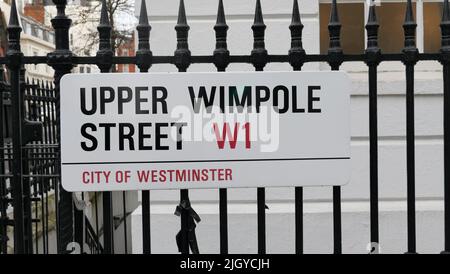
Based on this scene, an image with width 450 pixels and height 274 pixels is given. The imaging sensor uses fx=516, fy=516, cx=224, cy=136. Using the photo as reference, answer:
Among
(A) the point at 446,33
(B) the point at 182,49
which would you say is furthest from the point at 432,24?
(B) the point at 182,49

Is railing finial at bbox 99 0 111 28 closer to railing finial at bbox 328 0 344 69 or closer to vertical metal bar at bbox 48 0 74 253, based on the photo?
vertical metal bar at bbox 48 0 74 253

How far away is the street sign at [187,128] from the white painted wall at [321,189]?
1.76 meters

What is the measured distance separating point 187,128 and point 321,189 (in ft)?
6.84

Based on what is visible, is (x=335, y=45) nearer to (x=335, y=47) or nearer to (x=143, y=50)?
(x=335, y=47)

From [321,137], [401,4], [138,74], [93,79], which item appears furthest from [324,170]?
[401,4]

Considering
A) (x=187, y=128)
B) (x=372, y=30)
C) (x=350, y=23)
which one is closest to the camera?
(x=187, y=128)

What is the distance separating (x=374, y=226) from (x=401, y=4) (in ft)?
8.54

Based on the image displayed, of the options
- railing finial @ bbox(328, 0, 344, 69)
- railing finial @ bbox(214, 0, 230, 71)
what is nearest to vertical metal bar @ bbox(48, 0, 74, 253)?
railing finial @ bbox(214, 0, 230, 71)

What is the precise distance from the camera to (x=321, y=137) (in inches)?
96.7

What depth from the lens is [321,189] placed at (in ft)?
13.8

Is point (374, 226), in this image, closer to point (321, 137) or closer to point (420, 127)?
point (321, 137)

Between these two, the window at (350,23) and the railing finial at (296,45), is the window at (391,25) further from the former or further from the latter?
the railing finial at (296,45)

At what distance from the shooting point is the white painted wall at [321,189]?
4168 millimetres

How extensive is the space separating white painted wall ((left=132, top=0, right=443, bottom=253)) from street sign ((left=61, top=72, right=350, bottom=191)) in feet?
5.78
